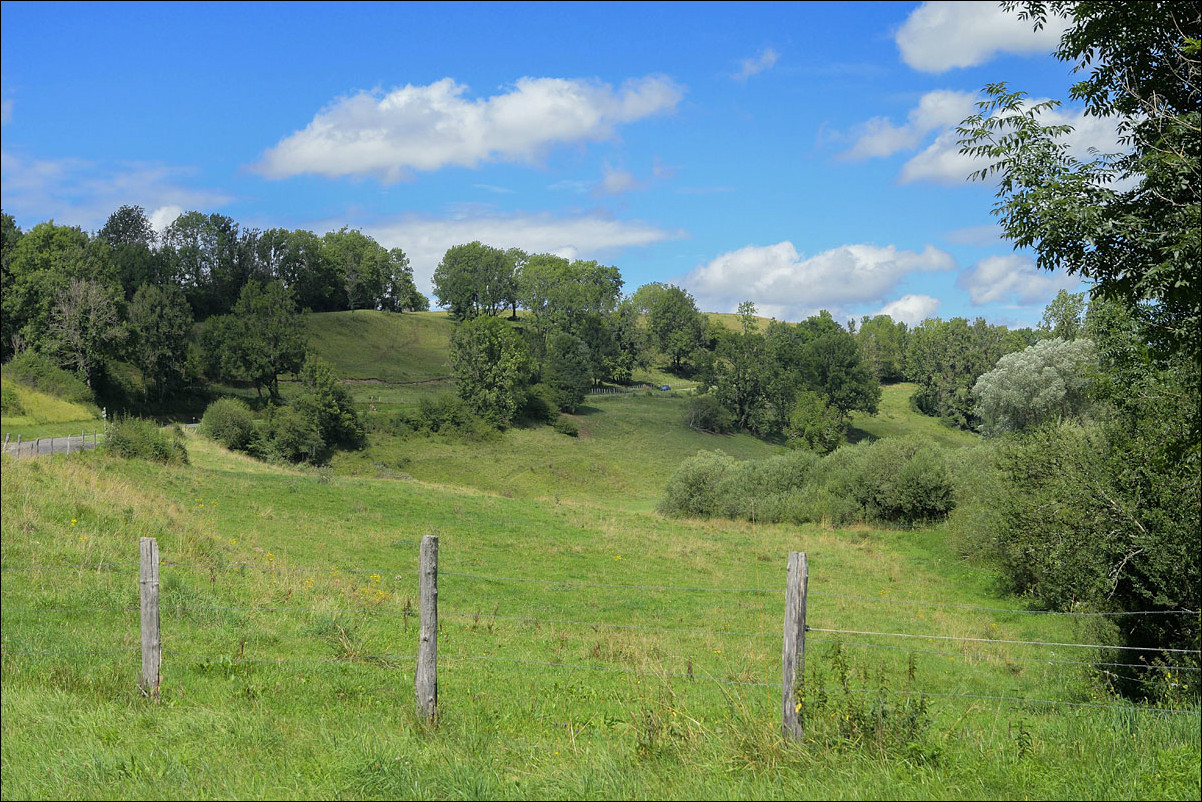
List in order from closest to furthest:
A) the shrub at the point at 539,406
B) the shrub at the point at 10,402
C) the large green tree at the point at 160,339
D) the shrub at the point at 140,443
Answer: the shrub at the point at 10,402 → the shrub at the point at 140,443 → the large green tree at the point at 160,339 → the shrub at the point at 539,406

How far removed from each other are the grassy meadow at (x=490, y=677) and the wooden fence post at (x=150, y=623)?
0.16 meters

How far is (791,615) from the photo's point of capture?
21.0 ft

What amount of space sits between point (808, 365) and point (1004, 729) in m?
96.2

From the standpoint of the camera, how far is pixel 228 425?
62156mm

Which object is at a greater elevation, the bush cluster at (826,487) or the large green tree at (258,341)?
the large green tree at (258,341)

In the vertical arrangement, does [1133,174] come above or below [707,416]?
above

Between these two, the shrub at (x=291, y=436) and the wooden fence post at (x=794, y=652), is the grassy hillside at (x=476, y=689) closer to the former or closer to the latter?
the wooden fence post at (x=794, y=652)

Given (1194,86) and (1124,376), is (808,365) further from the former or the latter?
(1194,86)

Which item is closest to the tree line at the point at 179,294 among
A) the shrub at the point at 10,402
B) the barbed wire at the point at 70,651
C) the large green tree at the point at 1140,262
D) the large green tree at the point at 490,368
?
the large green tree at the point at 490,368

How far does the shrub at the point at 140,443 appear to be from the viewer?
3131 cm

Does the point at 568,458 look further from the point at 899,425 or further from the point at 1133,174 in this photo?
the point at 1133,174

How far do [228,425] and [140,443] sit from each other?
31.9 m

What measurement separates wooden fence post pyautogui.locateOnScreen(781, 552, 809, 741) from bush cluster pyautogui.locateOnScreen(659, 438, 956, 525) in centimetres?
3360

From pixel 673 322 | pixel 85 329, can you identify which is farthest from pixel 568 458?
pixel 673 322
